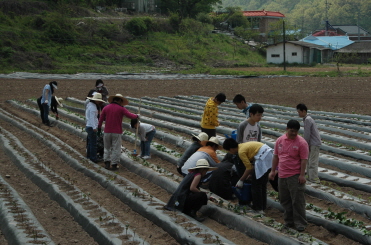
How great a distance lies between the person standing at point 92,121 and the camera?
28.3 feet

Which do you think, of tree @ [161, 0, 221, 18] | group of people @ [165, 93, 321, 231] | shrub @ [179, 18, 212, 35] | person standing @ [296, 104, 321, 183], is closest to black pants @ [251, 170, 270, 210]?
group of people @ [165, 93, 321, 231]

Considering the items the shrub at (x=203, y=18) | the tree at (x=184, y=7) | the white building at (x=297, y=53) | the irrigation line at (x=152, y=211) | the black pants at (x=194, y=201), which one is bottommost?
the irrigation line at (x=152, y=211)

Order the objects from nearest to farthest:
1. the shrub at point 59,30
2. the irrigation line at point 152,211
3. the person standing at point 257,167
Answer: the irrigation line at point 152,211 < the person standing at point 257,167 < the shrub at point 59,30

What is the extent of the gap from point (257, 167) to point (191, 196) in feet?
2.93

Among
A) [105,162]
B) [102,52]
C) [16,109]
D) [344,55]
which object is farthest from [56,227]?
[344,55]

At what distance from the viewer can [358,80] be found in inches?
1007

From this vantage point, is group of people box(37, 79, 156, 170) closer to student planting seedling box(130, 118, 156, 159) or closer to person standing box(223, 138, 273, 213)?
student planting seedling box(130, 118, 156, 159)

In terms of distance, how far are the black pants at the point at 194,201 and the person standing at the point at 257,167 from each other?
0.54 metres

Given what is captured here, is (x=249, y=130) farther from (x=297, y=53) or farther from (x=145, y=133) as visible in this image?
(x=297, y=53)

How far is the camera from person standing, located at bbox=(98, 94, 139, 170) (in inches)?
321

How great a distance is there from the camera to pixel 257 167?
229 inches

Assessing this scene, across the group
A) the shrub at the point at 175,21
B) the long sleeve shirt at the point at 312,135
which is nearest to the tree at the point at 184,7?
the shrub at the point at 175,21

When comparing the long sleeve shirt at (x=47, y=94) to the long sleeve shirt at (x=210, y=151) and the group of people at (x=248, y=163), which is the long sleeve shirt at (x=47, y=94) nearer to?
the group of people at (x=248, y=163)

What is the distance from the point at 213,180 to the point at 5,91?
57.8ft
